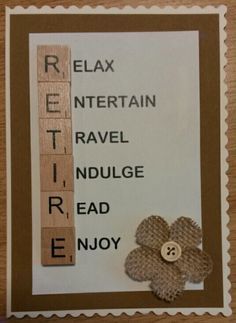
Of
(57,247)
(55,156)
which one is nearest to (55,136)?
(55,156)

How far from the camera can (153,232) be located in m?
0.57

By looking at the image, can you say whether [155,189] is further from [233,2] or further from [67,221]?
[233,2]

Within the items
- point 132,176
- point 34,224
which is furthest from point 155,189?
point 34,224

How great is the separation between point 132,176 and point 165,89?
0.11 metres

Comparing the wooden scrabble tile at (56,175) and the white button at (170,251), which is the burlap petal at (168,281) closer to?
the white button at (170,251)

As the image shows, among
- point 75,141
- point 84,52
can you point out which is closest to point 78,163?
point 75,141

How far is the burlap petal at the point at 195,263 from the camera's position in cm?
57

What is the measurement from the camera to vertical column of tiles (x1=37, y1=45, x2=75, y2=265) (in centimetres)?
57

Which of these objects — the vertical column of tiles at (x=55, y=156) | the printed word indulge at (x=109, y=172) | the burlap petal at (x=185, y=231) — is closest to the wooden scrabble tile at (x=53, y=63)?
the vertical column of tiles at (x=55, y=156)

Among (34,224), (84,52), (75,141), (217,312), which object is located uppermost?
(84,52)

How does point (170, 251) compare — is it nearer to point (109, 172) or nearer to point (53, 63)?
point (109, 172)

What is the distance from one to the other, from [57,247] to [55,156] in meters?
0.11

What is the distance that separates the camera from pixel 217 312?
0.58 meters

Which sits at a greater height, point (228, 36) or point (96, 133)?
point (228, 36)
